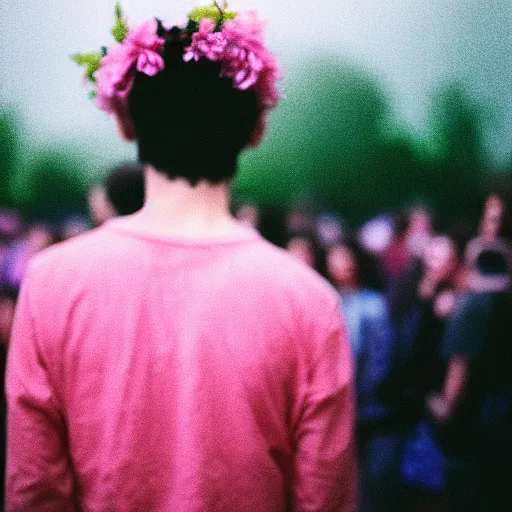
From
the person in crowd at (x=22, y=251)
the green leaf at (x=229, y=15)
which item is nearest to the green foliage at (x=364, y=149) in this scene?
the person in crowd at (x=22, y=251)

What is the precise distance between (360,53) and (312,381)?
1255 millimetres

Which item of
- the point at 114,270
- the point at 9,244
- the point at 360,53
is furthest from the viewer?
the point at 9,244

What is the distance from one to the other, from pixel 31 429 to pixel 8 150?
50.9 inches

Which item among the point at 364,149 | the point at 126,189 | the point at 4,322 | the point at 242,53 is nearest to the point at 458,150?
the point at 364,149

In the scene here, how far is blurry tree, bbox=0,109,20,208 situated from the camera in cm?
192

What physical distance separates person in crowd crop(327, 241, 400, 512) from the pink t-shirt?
1032mm

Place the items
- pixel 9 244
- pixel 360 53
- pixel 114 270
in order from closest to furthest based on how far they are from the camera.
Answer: pixel 114 270 → pixel 360 53 → pixel 9 244

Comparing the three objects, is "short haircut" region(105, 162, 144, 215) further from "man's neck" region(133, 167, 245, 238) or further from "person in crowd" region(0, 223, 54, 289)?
"man's neck" region(133, 167, 245, 238)

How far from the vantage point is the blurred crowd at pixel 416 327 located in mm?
1847

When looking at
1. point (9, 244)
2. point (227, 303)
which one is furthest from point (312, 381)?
point (9, 244)

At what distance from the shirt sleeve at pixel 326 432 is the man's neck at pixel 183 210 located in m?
0.24

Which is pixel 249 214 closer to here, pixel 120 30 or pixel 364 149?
pixel 364 149

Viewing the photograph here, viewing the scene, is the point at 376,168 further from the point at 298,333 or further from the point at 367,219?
the point at 298,333

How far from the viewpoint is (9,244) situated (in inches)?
78.5
